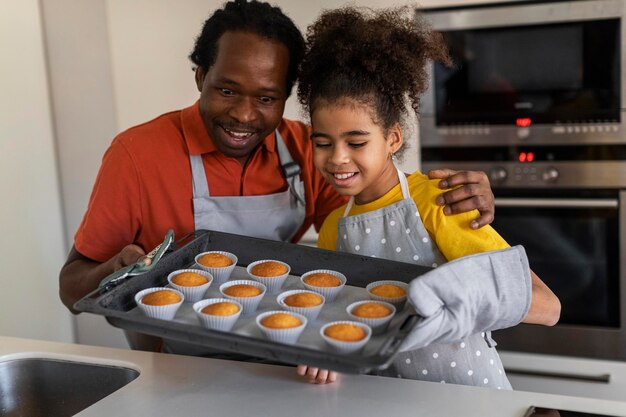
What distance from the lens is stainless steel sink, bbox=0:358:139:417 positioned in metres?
1.39

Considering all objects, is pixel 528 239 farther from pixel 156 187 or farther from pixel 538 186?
pixel 156 187

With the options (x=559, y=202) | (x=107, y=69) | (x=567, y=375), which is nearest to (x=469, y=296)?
(x=559, y=202)

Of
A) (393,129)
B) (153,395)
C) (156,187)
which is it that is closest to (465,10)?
(393,129)

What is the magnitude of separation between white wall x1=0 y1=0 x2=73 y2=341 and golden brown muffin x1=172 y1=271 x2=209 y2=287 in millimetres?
1504

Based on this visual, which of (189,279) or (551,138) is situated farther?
(551,138)

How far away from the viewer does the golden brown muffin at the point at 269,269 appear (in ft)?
4.49

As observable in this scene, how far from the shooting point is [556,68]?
238 cm

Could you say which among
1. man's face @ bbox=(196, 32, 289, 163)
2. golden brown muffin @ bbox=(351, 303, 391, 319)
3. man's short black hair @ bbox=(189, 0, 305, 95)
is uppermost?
man's short black hair @ bbox=(189, 0, 305, 95)

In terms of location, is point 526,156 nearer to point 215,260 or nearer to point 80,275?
point 215,260

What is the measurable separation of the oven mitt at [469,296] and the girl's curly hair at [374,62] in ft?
1.34

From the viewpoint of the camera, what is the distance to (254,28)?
5.20 feet

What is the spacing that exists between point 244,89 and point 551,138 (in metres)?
1.24

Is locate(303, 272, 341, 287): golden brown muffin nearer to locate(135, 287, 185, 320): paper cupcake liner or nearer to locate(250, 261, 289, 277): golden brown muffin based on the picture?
locate(250, 261, 289, 277): golden brown muffin

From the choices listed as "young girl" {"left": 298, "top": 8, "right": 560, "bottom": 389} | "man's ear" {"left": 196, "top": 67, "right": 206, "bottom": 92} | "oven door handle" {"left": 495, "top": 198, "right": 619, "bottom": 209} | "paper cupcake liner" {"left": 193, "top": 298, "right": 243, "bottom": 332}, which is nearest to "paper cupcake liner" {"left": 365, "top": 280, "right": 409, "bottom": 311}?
"young girl" {"left": 298, "top": 8, "right": 560, "bottom": 389}
